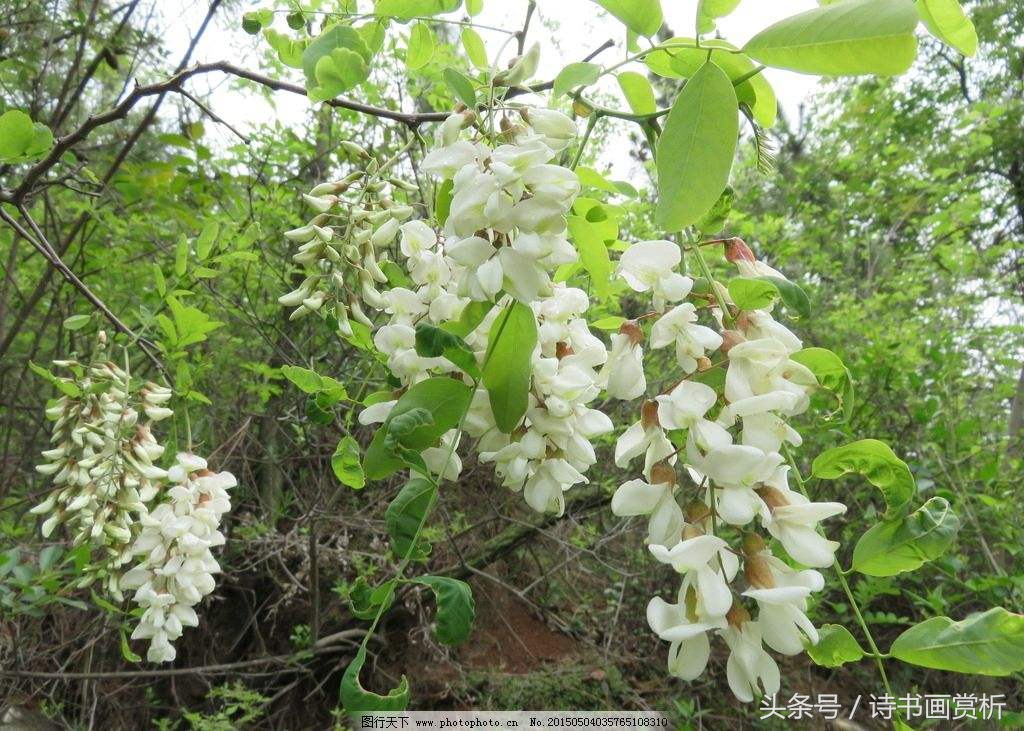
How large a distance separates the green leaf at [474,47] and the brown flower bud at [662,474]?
42 centimetres

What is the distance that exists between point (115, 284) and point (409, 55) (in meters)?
1.81

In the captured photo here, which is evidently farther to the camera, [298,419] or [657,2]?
[298,419]

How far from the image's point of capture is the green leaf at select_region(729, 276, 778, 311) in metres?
0.41

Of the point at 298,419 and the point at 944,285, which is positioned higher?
the point at 944,285

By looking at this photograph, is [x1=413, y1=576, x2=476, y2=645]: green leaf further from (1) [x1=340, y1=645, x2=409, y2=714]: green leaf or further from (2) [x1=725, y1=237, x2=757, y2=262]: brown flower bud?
(2) [x1=725, y1=237, x2=757, y2=262]: brown flower bud

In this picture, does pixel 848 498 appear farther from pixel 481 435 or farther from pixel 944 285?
pixel 481 435

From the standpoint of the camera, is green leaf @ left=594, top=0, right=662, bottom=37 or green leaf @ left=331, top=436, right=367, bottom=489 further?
green leaf @ left=331, top=436, right=367, bottom=489

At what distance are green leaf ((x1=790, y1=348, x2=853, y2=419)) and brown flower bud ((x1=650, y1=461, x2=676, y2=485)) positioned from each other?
0.37 feet

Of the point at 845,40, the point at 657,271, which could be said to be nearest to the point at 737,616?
the point at 657,271

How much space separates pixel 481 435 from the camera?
54cm

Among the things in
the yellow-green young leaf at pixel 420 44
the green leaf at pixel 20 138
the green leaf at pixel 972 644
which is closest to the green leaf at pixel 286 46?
the yellow-green young leaf at pixel 420 44

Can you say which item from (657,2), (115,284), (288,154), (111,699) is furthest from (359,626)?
(657,2)

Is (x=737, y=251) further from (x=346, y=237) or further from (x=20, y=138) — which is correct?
(x=20, y=138)

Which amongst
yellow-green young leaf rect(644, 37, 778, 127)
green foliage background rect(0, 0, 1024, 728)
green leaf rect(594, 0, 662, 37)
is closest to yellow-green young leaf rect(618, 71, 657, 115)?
yellow-green young leaf rect(644, 37, 778, 127)
